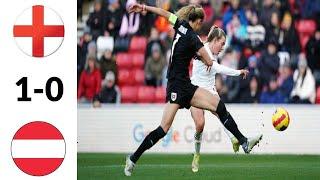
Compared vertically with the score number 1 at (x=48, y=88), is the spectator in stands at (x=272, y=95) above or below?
below

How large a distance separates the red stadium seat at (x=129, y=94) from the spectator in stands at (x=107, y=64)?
0.38m

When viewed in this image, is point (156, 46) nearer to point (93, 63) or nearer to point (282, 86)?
point (93, 63)

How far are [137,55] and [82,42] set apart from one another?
55.1 inches

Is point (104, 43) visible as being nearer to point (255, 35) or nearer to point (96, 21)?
point (96, 21)

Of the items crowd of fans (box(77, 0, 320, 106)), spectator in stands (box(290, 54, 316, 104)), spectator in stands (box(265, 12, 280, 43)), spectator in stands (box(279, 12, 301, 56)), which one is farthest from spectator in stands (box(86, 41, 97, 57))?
spectator in stands (box(290, 54, 316, 104))

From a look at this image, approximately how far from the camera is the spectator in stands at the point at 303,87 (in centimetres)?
1923

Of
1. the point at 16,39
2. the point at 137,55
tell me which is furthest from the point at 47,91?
the point at 137,55

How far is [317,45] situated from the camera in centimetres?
2020

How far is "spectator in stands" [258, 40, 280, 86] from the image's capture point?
19.7 metres

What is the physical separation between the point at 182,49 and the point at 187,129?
23.4 feet

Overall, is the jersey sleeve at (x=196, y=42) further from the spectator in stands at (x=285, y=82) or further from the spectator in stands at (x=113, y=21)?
the spectator in stands at (x=113, y=21)

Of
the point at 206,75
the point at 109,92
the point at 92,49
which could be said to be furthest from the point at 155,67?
the point at 206,75

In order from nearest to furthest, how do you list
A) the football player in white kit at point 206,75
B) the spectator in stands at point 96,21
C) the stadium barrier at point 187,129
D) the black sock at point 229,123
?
the black sock at point 229,123, the football player in white kit at point 206,75, the stadium barrier at point 187,129, the spectator in stands at point 96,21

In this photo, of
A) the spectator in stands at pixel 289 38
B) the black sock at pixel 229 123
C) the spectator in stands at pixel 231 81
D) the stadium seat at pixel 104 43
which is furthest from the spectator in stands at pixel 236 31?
the black sock at pixel 229 123
